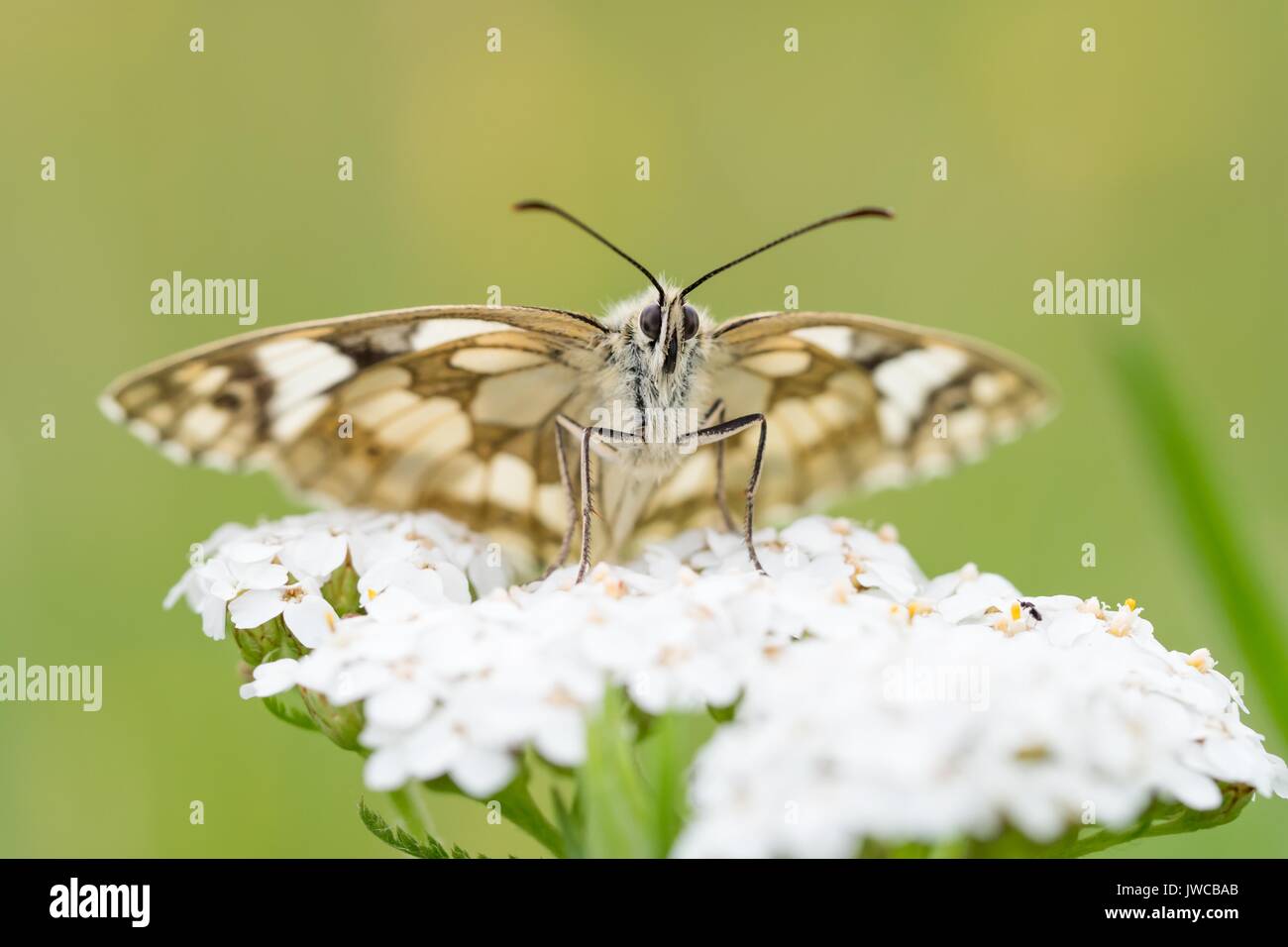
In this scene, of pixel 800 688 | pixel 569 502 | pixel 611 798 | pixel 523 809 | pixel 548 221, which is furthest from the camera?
pixel 548 221

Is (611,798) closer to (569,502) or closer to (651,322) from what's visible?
(569,502)

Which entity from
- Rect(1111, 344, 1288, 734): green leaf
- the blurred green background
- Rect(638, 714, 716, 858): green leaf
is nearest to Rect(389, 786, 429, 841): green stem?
Rect(638, 714, 716, 858): green leaf

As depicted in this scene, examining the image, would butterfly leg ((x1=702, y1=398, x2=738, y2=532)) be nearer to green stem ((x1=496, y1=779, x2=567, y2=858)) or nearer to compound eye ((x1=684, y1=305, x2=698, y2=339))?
compound eye ((x1=684, y1=305, x2=698, y2=339))

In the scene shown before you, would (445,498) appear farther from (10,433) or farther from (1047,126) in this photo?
(1047,126)

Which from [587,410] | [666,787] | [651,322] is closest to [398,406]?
[587,410]

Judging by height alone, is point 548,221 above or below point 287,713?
above

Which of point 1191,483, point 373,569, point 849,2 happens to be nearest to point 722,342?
point 373,569

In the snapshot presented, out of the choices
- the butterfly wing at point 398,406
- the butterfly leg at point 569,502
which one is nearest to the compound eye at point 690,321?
the butterfly wing at point 398,406
